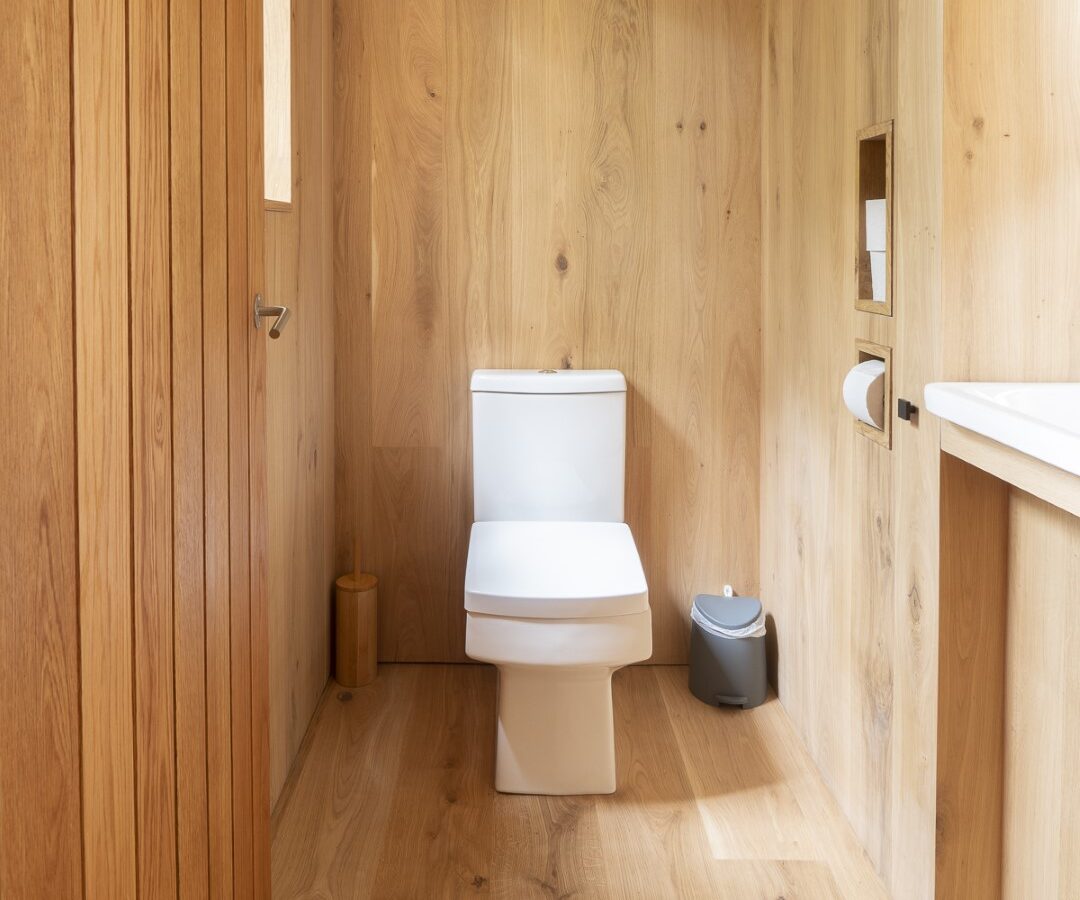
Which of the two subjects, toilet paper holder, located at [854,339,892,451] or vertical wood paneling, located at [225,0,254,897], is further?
toilet paper holder, located at [854,339,892,451]

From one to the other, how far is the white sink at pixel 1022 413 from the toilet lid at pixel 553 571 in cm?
81

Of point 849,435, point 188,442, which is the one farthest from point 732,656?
point 188,442

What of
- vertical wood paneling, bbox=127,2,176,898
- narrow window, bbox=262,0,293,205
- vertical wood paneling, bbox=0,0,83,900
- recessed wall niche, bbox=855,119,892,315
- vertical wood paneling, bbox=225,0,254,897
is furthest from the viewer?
narrow window, bbox=262,0,293,205

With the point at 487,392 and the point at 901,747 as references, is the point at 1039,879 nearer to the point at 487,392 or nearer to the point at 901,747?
the point at 901,747

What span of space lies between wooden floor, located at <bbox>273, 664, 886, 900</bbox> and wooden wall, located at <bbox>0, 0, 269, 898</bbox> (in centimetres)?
49

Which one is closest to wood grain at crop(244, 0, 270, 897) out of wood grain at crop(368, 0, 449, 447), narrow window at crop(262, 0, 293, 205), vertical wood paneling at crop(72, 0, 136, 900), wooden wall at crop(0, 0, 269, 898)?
wooden wall at crop(0, 0, 269, 898)

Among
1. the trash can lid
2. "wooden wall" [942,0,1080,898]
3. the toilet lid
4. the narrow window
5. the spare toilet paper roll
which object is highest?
the narrow window

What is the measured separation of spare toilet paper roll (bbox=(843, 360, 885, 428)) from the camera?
2.08m

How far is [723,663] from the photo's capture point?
9.57 ft

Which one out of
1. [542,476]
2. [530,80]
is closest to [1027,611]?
[542,476]

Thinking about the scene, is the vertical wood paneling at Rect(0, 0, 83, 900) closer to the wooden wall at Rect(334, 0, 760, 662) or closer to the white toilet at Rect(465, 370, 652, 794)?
the white toilet at Rect(465, 370, 652, 794)

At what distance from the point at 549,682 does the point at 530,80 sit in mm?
1524

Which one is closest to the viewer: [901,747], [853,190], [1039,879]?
[1039,879]

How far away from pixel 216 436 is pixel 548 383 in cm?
141
